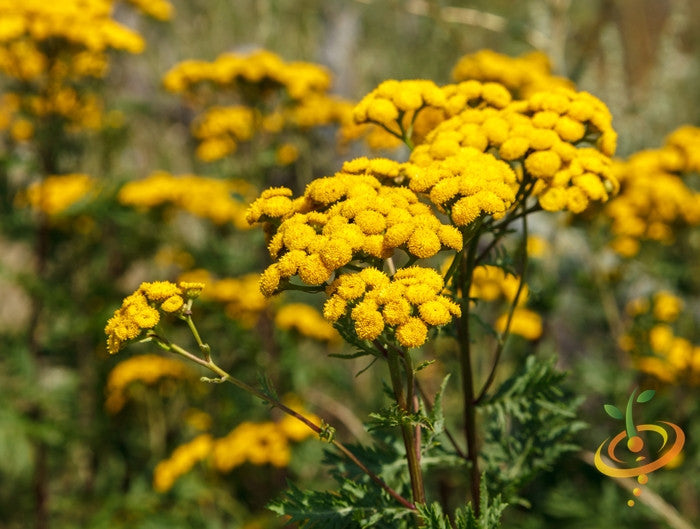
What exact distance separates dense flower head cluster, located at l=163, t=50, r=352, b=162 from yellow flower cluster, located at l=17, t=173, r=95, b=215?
0.89 m

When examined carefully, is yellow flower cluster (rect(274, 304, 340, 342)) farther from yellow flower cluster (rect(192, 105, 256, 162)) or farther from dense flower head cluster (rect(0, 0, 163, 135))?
dense flower head cluster (rect(0, 0, 163, 135))

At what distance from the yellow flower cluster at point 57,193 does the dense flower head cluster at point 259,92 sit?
2.93 ft

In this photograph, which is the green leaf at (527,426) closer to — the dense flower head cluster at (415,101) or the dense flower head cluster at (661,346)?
the dense flower head cluster at (415,101)

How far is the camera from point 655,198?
395 cm

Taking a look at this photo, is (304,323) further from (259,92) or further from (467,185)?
(467,185)

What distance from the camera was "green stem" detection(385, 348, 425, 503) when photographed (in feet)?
5.20

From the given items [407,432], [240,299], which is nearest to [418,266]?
[407,432]

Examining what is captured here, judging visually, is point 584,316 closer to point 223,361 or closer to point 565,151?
point 223,361

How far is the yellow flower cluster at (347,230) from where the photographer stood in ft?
5.23

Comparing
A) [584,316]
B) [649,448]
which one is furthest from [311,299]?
[649,448]

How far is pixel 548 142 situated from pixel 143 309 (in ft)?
3.96

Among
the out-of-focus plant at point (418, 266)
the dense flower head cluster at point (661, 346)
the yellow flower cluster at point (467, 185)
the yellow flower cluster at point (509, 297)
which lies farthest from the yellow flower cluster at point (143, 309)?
the dense flower head cluster at point (661, 346)

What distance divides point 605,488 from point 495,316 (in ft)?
3.85

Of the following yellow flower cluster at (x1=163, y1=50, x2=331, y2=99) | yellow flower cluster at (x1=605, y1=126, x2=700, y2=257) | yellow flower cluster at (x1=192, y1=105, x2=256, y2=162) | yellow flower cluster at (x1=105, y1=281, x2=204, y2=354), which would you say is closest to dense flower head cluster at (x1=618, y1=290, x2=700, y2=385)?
yellow flower cluster at (x1=605, y1=126, x2=700, y2=257)
